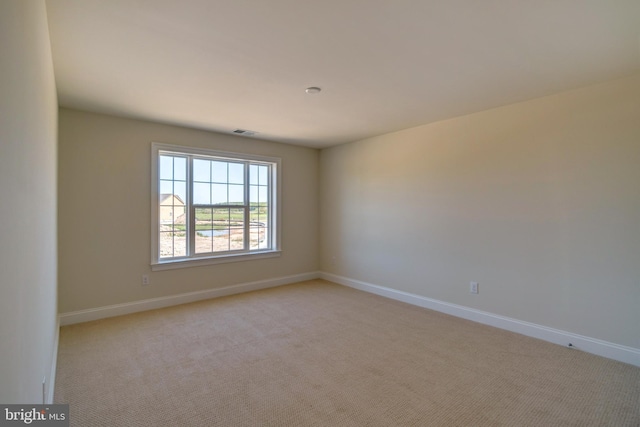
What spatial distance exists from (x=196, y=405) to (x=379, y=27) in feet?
8.84

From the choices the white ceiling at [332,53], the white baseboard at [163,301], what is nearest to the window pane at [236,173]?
the white ceiling at [332,53]

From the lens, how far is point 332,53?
2.25 metres

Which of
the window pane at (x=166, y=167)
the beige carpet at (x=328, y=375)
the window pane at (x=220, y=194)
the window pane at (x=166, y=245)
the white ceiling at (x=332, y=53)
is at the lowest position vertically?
the beige carpet at (x=328, y=375)

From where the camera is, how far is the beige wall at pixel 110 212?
349cm

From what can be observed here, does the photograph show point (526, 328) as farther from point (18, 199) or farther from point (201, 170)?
point (201, 170)

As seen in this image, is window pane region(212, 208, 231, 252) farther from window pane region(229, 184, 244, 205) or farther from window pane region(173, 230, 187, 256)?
window pane region(173, 230, 187, 256)

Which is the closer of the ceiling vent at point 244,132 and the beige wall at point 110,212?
the beige wall at point 110,212

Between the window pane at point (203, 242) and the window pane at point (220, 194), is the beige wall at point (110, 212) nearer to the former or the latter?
the window pane at point (203, 242)

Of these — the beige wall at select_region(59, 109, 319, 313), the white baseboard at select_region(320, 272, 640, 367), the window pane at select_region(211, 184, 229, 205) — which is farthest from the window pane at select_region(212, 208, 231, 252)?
the white baseboard at select_region(320, 272, 640, 367)

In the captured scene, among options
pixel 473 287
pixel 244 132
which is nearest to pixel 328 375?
pixel 473 287

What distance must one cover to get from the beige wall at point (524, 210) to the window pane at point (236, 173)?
196 centimetres

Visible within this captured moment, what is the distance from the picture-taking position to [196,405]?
→ 210 cm

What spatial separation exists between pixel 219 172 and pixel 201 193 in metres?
0.43

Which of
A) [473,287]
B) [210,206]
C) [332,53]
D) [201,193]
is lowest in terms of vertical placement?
[473,287]
